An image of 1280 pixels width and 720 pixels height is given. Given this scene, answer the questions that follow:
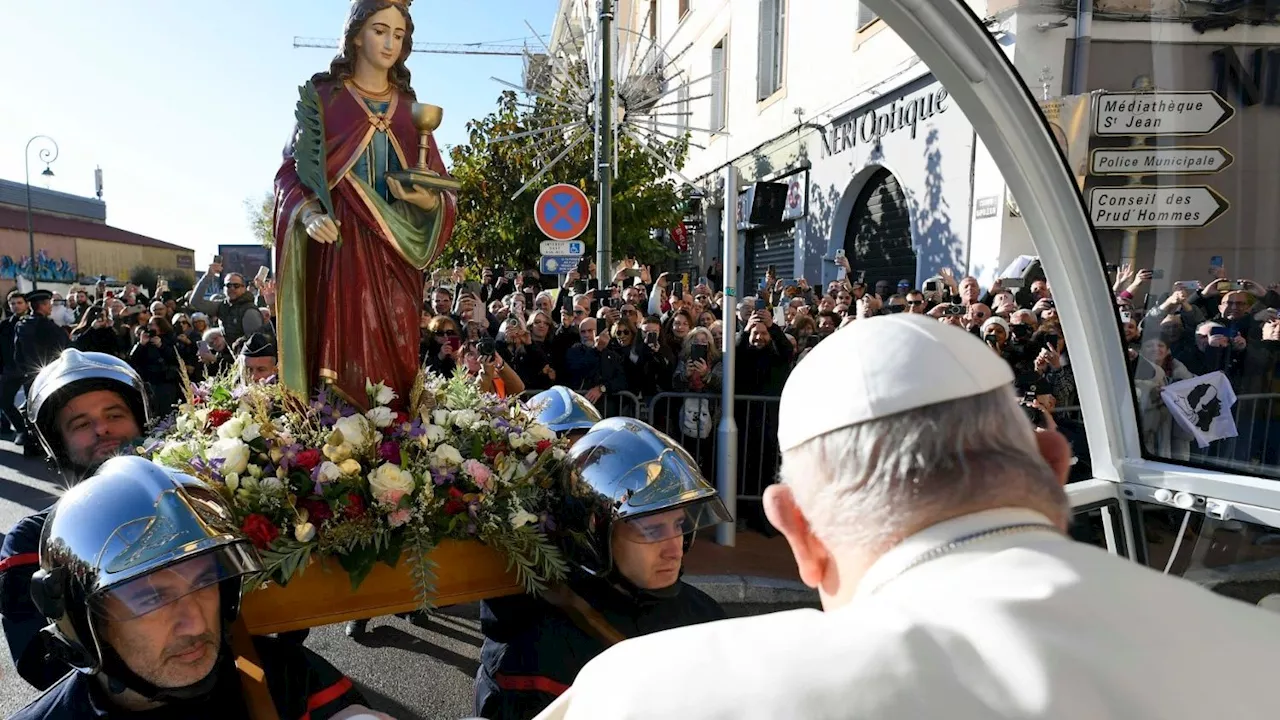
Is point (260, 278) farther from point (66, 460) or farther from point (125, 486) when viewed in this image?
point (125, 486)

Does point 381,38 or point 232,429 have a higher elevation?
point 381,38

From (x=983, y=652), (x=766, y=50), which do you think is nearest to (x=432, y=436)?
(x=983, y=652)

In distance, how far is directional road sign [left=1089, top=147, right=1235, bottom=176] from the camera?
2133 millimetres

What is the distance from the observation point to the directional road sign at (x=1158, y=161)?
2133mm

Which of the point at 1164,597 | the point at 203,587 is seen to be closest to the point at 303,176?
the point at 203,587

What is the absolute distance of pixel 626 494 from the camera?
2439mm

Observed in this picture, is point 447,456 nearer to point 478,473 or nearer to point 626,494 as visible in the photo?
point 478,473

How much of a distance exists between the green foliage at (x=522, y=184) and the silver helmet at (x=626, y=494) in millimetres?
10797

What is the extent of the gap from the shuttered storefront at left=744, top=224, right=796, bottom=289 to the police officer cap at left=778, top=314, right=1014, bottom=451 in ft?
49.8

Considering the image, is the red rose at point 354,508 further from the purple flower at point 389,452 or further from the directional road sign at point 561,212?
the directional road sign at point 561,212

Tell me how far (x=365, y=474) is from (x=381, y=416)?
0.72 ft

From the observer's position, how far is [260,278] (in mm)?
7793

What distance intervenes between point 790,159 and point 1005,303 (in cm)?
958

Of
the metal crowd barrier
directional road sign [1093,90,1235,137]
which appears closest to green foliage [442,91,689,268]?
the metal crowd barrier
